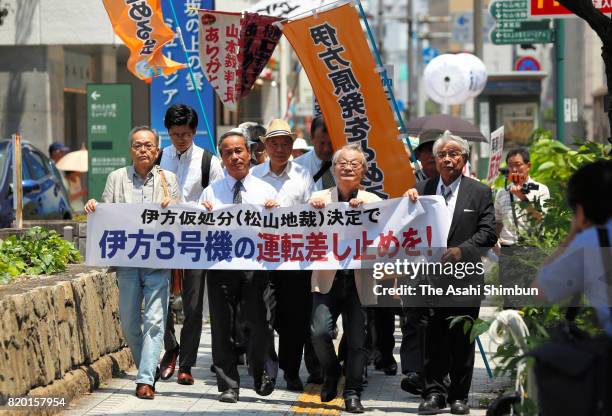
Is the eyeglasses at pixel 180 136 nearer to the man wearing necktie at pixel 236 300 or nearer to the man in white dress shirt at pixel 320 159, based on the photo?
the man wearing necktie at pixel 236 300

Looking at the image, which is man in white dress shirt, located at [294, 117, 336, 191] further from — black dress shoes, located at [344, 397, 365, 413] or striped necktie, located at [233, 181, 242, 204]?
black dress shoes, located at [344, 397, 365, 413]

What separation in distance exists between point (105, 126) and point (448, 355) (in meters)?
12.4

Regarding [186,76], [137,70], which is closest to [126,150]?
[186,76]

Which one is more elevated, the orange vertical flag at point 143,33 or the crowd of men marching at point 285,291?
the orange vertical flag at point 143,33

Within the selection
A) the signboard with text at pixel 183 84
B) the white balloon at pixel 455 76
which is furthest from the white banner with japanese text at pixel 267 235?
the white balloon at pixel 455 76

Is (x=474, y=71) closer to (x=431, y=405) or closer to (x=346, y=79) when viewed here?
(x=346, y=79)

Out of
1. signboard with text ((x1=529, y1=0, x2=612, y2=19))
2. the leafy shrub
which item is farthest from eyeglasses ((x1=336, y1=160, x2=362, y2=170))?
signboard with text ((x1=529, y1=0, x2=612, y2=19))

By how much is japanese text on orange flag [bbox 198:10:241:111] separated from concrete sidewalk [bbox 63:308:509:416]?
3.85 metres

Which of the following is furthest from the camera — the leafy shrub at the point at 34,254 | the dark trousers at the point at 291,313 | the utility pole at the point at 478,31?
the utility pole at the point at 478,31

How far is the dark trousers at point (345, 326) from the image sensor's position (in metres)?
8.96

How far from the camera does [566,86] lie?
1856 centimetres

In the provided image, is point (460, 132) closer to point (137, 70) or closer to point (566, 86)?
point (137, 70)

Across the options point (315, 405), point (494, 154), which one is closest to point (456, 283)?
point (315, 405)

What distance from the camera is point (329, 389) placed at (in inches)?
362
